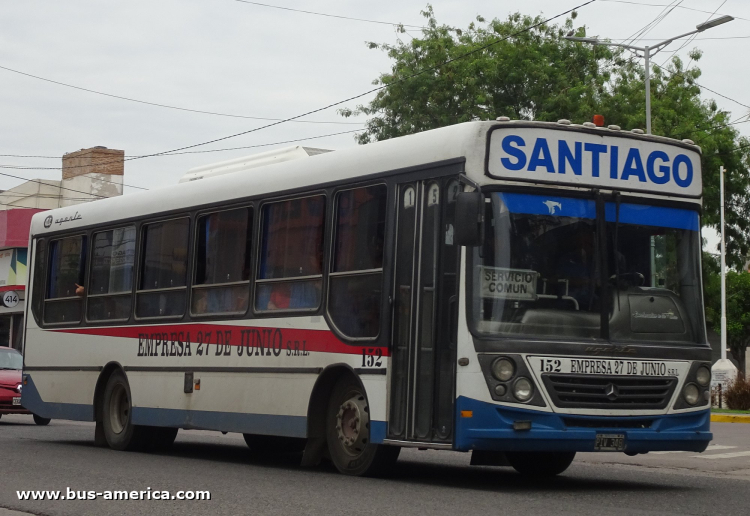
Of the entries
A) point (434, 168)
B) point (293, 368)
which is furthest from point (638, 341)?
point (293, 368)

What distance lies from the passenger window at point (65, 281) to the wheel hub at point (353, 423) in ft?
19.6

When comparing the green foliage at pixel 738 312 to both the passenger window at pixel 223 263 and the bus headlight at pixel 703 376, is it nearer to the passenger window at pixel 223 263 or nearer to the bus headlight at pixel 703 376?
the passenger window at pixel 223 263

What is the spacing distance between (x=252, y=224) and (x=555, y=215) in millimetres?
4068

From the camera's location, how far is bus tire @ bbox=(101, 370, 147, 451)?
15289 millimetres

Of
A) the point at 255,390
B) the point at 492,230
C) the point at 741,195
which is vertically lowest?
the point at 255,390

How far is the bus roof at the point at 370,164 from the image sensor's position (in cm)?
1035

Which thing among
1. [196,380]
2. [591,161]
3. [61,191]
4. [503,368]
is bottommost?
[196,380]

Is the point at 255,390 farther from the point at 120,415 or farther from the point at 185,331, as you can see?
the point at 120,415

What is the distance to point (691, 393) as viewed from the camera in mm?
10609

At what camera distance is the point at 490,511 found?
861 cm

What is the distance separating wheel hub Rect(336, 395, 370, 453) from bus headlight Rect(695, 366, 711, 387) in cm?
284

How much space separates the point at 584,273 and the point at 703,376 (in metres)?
1.46

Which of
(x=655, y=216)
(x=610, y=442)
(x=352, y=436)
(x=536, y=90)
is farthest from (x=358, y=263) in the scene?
(x=536, y=90)

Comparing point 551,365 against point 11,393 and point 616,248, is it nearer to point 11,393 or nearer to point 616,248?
point 616,248
